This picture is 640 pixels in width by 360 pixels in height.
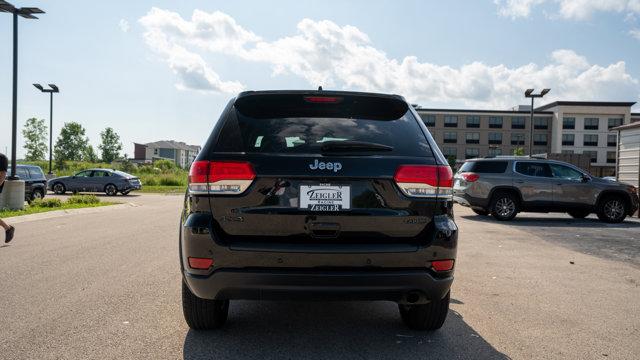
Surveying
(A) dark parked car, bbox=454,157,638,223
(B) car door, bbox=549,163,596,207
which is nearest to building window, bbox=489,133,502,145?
(A) dark parked car, bbox=454,157,638,223

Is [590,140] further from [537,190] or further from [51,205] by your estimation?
[51,205]

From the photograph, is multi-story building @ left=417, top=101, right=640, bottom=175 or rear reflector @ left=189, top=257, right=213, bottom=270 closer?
rear reflector @ left=189, top=257, right=213, bottom=270

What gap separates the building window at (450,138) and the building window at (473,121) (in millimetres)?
2758

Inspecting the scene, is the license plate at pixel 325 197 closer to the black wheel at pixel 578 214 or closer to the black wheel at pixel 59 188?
the black wheel at pixel 578 214

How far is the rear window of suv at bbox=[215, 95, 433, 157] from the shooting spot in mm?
3420

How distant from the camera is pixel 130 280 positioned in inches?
229

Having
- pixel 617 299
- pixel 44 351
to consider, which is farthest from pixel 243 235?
pixel 617 299

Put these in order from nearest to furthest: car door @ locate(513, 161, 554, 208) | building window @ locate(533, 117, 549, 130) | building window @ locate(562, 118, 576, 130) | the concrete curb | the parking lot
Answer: the parking lot
the concrete curb
car door @ locate(513, 161, 554, 208)
building window @ locate(562, 118, 576, 130)
building window @ locate(533, 117, 549, 130)

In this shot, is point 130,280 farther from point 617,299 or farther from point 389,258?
point 617,299

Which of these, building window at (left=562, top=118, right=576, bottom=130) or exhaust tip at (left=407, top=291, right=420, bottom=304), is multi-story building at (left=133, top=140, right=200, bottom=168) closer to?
building window at (left=562, top=118, right=576, bottom=130)

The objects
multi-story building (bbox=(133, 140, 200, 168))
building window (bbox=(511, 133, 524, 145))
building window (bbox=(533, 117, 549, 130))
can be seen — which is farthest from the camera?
multi-story building (bbox=(133, 140, 200, 168))

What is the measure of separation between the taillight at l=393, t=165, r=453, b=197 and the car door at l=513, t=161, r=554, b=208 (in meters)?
12.2

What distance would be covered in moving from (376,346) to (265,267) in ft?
3.46

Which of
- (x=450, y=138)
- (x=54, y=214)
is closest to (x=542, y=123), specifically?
(x=450, y=138)
